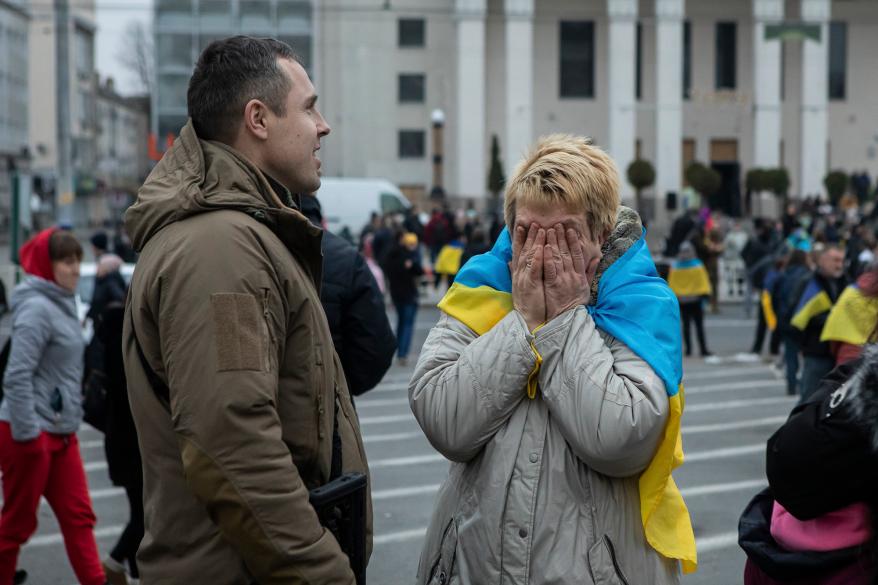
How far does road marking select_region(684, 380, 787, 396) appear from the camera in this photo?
1559 centimetres

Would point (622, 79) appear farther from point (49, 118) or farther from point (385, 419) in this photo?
point (385, 419)

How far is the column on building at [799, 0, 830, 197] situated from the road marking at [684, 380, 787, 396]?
156 feet

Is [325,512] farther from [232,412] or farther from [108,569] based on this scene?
[108,569]

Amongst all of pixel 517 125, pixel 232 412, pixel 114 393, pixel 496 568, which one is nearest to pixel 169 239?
pixel 232 412

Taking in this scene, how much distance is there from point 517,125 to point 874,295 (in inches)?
2373

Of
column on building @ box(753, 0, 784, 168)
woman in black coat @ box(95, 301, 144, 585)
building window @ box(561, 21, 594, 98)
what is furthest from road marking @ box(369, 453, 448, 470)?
building window @ box(561, 21, 594, 98)

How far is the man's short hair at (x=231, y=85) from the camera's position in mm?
3225

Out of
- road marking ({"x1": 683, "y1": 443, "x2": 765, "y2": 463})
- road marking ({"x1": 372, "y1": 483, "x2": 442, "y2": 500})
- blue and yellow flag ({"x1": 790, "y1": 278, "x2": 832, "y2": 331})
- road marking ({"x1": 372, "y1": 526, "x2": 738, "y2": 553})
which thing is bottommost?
road marking ({"x1": 683, "y1": 443, "x2": 765, "y2": 463})

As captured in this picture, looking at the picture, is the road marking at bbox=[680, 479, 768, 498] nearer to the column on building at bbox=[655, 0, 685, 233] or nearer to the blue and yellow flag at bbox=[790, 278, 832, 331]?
the blue and yellow flag at bbox=[790, 278, 832, 331]

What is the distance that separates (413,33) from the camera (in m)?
65.8

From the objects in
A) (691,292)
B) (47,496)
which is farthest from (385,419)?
(691,292)

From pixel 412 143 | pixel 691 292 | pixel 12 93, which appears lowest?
pixel 691 292

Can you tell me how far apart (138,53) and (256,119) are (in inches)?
3206

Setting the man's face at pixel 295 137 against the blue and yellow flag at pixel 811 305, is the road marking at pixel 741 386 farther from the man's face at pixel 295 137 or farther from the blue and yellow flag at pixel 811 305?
the man's face at pixel 295 137
